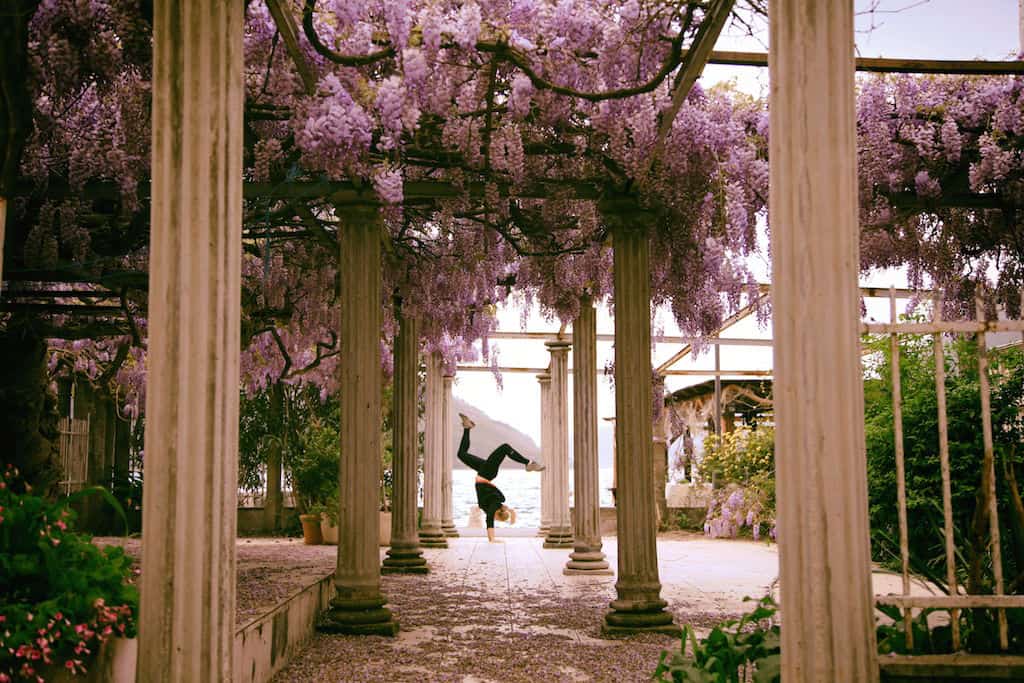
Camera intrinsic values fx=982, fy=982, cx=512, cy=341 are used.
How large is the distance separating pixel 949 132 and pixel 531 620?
3.95 m

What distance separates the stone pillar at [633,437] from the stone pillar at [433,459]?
5985 millimetres

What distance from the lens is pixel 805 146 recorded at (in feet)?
8.11

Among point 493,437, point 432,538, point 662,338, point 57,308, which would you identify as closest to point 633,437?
point 57,308

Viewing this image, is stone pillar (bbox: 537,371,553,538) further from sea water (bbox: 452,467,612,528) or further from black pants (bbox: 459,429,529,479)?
sea water (bbox: 452,467,612,528)

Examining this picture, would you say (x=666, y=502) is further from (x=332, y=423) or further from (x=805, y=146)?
(x=805, y=146)

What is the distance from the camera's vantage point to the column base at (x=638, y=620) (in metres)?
5.57

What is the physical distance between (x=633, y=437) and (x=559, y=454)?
6163mm

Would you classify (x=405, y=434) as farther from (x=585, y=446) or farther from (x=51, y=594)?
(x=51, y=594)

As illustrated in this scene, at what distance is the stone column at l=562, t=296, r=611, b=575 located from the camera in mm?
8930

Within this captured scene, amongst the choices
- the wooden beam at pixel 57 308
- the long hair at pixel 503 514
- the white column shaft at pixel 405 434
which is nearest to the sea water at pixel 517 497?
the long hair at pixel 503 514

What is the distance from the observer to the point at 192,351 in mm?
2543

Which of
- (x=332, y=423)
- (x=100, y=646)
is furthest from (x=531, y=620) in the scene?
(x=332, y=423)

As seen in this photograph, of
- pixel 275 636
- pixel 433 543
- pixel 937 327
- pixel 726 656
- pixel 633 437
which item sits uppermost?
pixel 937 327

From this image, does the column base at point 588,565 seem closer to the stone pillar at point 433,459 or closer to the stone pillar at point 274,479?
the stone pillar at point 433,459
